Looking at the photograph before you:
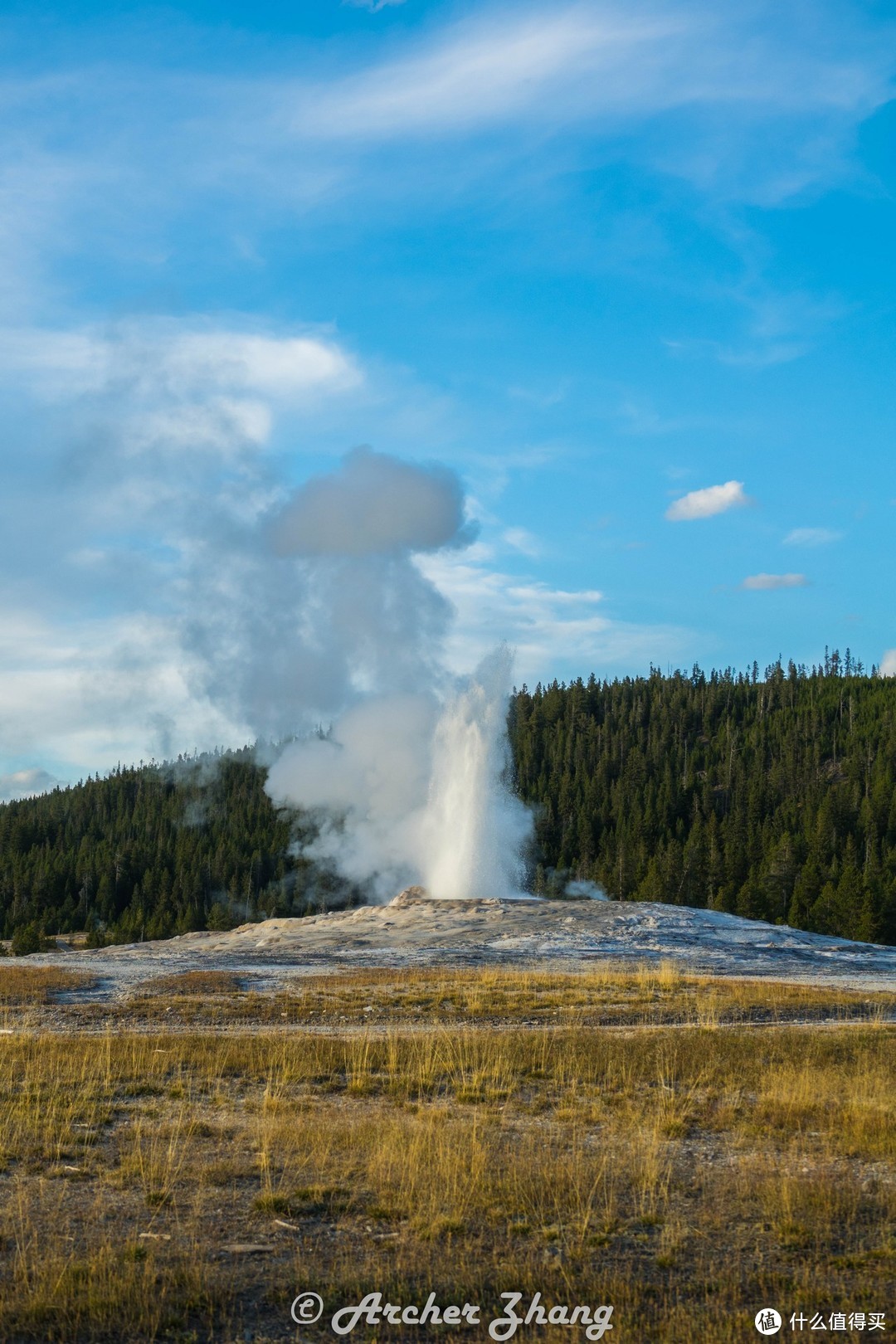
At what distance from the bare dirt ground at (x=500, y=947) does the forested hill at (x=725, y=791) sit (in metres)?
26.9

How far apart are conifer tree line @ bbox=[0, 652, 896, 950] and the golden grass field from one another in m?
60.9

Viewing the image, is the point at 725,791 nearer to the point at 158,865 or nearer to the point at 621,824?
the point at 621,824

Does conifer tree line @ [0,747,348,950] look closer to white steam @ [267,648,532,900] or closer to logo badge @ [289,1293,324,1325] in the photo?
white steam @ [267,648,532,900]

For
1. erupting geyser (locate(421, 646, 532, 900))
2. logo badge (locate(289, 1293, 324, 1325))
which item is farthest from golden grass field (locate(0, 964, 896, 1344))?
erupting geyser (locate(421, 646, 532, 900))

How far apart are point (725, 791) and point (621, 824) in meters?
22.3

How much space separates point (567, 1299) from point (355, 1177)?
368 cm

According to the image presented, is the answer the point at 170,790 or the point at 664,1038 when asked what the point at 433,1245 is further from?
the point at 170,790

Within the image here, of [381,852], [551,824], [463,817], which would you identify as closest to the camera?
[463,817]

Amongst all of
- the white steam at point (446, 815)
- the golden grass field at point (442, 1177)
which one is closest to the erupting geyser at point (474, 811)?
the white steam at point (446, 815)

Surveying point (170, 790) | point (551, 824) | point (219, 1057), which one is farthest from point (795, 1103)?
point (170, 790)

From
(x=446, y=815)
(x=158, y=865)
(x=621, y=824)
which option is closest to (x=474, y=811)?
(x=446, y=815)

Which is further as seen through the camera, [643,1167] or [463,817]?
[463,817]

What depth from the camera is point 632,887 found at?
97625mm

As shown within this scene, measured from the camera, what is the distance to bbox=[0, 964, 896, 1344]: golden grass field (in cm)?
792
